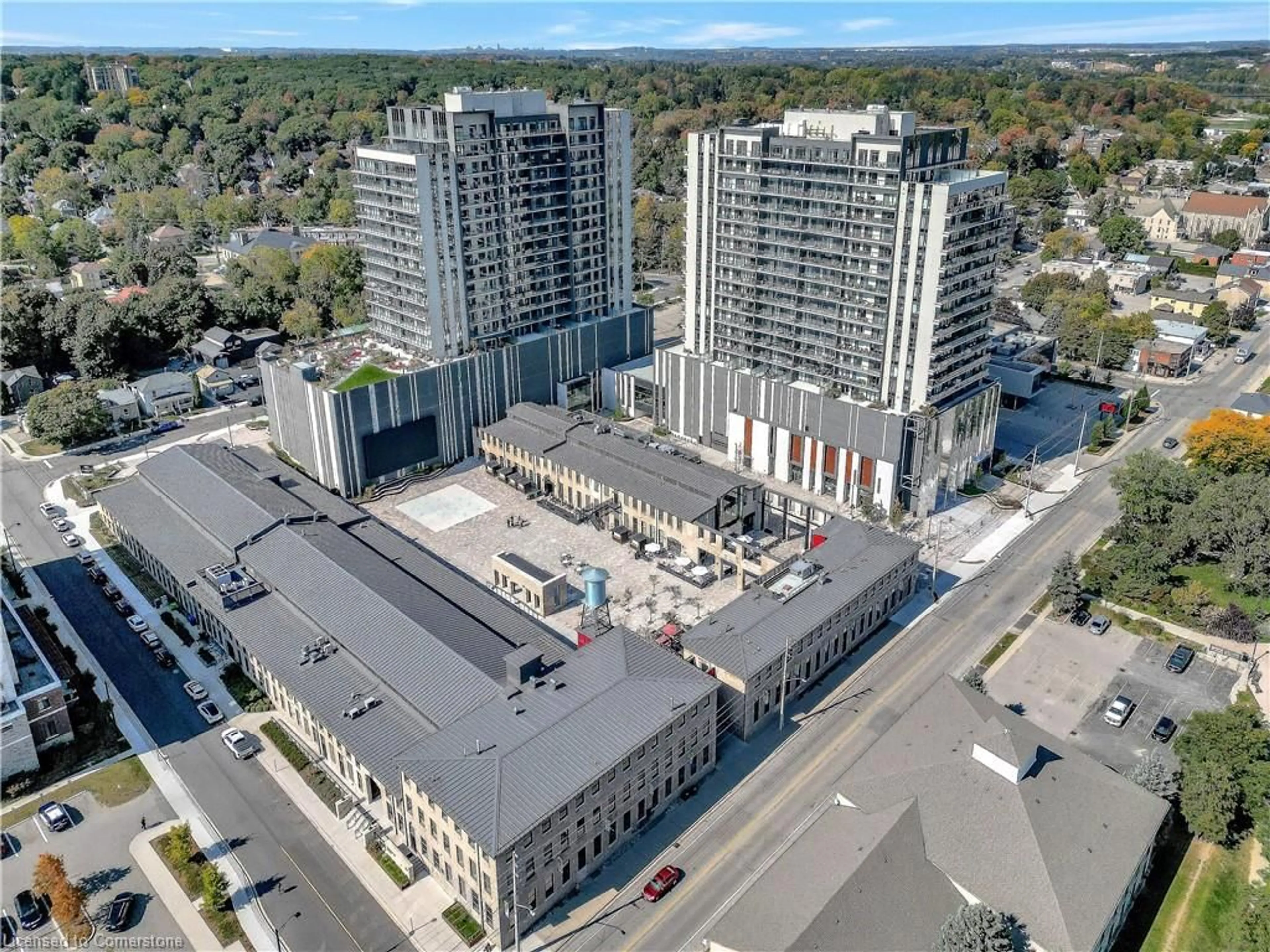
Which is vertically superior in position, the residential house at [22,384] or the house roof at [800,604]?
the residential house at [22,384]

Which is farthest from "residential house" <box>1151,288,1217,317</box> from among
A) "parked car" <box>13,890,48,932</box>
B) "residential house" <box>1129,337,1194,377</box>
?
"parked car" <box>13,890,48,932</box>

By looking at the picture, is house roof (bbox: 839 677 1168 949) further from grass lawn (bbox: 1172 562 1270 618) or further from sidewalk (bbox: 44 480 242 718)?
sidewalk (bbox: 44 480 242 718)

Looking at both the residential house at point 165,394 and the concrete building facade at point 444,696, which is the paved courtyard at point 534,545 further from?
the residential house at point 165,394

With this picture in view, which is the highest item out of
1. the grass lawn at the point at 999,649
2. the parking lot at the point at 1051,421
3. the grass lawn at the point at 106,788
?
the parking lot at the point at 1051,421

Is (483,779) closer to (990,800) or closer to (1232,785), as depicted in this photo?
(990,800)

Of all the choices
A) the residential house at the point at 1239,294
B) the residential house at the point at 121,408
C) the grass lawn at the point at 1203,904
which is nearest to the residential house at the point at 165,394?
the residential house at the point at 121,408

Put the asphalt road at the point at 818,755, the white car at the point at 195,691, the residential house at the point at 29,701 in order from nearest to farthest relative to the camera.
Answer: the asphalt road at the point at 818,755 → the residential house at the point at 29,701 → the white car at the point at 195,691
